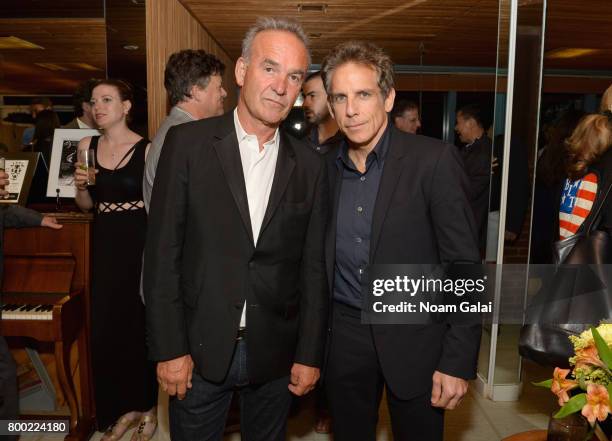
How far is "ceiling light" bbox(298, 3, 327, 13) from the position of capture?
457cm

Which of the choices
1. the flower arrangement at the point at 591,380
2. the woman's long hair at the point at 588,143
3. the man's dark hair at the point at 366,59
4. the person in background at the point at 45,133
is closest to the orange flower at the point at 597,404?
the flower arrangement at the point at 591,380

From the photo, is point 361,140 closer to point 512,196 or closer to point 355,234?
point 355,234

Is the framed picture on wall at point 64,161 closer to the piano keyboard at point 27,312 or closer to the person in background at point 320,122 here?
the piano keyboard at point 27,312

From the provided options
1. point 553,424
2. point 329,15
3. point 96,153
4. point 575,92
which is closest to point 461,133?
point 329,15

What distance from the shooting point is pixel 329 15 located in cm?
491

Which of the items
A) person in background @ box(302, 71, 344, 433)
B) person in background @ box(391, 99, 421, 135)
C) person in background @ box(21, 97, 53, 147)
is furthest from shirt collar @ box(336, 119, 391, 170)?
person in background @ box(391, 99, 421, 135)

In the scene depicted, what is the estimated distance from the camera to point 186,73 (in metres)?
2.43

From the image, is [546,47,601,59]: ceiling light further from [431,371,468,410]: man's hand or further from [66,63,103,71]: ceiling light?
[431,371,468,410]: man's hand

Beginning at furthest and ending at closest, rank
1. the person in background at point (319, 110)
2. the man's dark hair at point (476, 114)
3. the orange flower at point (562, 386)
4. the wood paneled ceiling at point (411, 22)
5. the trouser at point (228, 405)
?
the man's dark hair at point (476, 114), the wood paneled ceiling at point (411, 22), the person in background at point (319, 110), the trouser at point (228, 405), the orange flower at point (562, 386)

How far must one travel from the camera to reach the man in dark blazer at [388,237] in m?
1.59

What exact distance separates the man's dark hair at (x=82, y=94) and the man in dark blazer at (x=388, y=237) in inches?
74.4

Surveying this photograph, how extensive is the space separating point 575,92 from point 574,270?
24.9ft

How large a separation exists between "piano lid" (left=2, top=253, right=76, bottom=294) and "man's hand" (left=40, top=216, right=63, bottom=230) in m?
0.15

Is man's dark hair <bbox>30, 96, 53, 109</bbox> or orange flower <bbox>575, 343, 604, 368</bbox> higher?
man's dark hair <bbox>30, 96, 53, 109</bbox>
